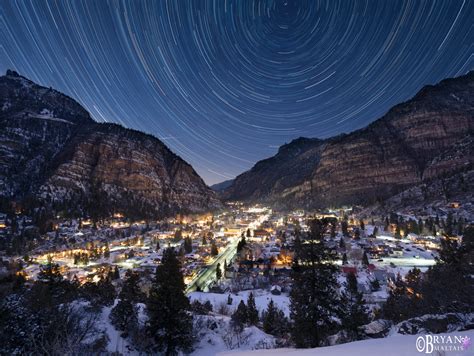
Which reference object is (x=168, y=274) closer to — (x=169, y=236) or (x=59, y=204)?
(x=169, y=236)

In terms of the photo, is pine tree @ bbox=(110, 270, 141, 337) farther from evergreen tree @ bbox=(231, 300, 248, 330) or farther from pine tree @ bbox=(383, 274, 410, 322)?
pine tree @ bbox=(383, 274, 410, 322)

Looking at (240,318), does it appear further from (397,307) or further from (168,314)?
(397,307)

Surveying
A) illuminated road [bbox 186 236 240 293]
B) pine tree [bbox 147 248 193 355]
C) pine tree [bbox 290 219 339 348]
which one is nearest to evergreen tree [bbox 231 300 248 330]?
pine tree [bbox 147 248 193 355]

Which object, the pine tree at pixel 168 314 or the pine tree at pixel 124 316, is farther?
the pine tree at pixel 124 316

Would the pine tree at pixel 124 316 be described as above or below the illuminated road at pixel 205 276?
above

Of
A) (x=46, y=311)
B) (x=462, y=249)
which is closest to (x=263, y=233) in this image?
(x=462, y=249)

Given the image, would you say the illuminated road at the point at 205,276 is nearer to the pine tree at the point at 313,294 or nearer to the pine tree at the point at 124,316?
the pine tree at the point at 124,316

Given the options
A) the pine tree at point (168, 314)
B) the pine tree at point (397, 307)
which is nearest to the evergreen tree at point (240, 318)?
the pine tree at point (168, 314)
